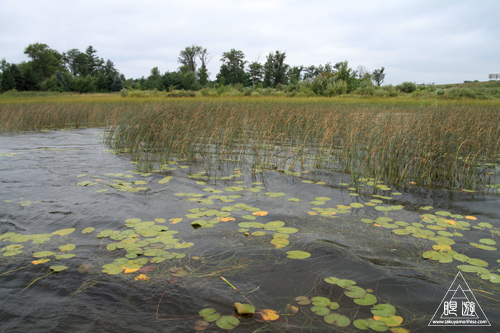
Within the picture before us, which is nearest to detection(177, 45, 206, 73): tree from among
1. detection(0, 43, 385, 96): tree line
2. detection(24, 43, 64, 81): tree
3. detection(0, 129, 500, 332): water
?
detection(0, 43, 385, 96): tree line

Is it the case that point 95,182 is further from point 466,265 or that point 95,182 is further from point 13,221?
point 466,265

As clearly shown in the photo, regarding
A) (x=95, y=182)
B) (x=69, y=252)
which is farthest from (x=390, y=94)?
(x=69, y=252)

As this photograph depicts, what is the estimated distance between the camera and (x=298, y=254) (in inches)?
83.7

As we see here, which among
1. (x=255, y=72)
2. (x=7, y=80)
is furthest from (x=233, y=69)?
(x=7, y=80)

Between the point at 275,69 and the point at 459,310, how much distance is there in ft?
130

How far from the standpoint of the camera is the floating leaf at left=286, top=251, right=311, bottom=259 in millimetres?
2094

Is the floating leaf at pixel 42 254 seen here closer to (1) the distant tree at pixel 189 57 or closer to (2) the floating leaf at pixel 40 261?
(2) the floating leaf at pixel 40 261

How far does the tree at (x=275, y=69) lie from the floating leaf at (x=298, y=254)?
3757cm

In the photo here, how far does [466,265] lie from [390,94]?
60.5 ft

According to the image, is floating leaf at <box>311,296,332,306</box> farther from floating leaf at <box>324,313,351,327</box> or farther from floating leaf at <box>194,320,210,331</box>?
floating leaf at <box>194,320,210,331</box>

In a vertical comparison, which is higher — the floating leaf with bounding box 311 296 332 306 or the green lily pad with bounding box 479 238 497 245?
the green lily pad with bounding box 479 238 497 245

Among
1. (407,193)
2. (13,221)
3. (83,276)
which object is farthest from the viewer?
(407,193)

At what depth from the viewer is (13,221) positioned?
2.67m

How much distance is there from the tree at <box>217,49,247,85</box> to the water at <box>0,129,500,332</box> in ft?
136
